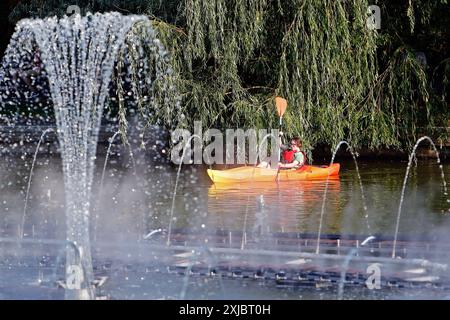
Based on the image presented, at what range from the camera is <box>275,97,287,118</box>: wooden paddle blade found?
17.5 meters

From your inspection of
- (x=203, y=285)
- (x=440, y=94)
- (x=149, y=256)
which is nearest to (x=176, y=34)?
(x=440, y=94)

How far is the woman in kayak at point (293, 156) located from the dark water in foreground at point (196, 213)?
1.28ft

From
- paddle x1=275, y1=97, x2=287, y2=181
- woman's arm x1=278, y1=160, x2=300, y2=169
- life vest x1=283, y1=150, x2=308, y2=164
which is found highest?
paddle x1=275, y1=97, x2=287, y2=181

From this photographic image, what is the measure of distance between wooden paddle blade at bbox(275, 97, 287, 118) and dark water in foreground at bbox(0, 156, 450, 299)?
1302 mm

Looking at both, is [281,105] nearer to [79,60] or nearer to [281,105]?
[281,105]

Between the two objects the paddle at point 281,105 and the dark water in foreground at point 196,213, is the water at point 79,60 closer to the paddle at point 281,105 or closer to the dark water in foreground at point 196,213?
the dark water in foreground at point 196,213

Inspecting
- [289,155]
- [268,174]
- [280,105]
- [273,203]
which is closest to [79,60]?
[280,105]

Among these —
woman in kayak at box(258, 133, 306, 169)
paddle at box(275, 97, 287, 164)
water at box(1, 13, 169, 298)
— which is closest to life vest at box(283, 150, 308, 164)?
woman in kayak at box(258, 133, 306, 169)

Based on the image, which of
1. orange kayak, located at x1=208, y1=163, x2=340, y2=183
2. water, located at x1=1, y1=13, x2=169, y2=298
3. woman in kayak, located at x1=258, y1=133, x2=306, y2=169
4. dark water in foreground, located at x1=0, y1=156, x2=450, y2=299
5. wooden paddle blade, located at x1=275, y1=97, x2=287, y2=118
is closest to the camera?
dark water in foreground, located at x1=0, y1=156, x2=450, y2=299

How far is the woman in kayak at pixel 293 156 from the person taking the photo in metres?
17.8

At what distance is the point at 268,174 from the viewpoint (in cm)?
1777

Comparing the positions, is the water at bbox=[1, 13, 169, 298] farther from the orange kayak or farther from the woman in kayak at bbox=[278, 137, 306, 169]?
the woman in kayak at bbox=[278, 137, 306, 169]

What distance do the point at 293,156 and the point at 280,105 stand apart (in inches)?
37.5

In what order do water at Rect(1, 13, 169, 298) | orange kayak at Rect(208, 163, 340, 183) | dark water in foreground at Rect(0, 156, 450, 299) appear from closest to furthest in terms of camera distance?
dark water in foreground at Rect(0, 156, 450, 299), water at Rect(1, 13, 169, 298), orange kayak at Rect(208, 163, 340, 183)
